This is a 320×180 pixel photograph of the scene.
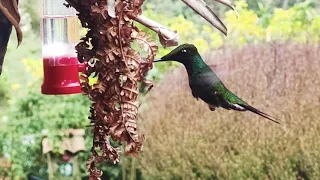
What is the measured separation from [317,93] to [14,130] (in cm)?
124

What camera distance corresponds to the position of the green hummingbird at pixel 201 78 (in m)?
1.41

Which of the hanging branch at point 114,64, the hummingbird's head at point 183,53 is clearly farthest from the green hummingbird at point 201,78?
the hanging branch at point 114,64

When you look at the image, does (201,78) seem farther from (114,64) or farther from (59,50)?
(114,64)

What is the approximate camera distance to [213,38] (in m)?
2.42

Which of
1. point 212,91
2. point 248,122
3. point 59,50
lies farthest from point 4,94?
point 59,50

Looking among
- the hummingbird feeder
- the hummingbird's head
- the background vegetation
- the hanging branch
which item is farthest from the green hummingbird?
the background vegetation

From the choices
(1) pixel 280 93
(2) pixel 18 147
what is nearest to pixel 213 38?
(1) pixel 280 93

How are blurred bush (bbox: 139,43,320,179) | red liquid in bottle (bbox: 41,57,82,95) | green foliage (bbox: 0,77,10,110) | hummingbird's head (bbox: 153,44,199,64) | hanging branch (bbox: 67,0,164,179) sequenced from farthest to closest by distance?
green foliage (bbox: 0,77,10,110) → blurred bush (bbox: 139,43,320,179) → hummingbird's head (bbox: 153,44,199,64) → red liquid in bottle (bbox: 41,57,82,95) → hanging branch (bbox: 67,0,164,179)

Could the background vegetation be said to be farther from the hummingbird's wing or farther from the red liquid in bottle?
the red liquid in bottle

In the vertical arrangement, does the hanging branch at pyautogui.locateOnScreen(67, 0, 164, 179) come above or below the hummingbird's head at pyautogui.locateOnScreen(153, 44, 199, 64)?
below

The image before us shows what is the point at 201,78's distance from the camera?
146cm

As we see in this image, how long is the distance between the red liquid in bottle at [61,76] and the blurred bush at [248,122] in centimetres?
117

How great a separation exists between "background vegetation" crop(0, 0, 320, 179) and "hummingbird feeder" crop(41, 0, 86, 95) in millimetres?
1078

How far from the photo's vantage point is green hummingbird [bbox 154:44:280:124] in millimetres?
1410
